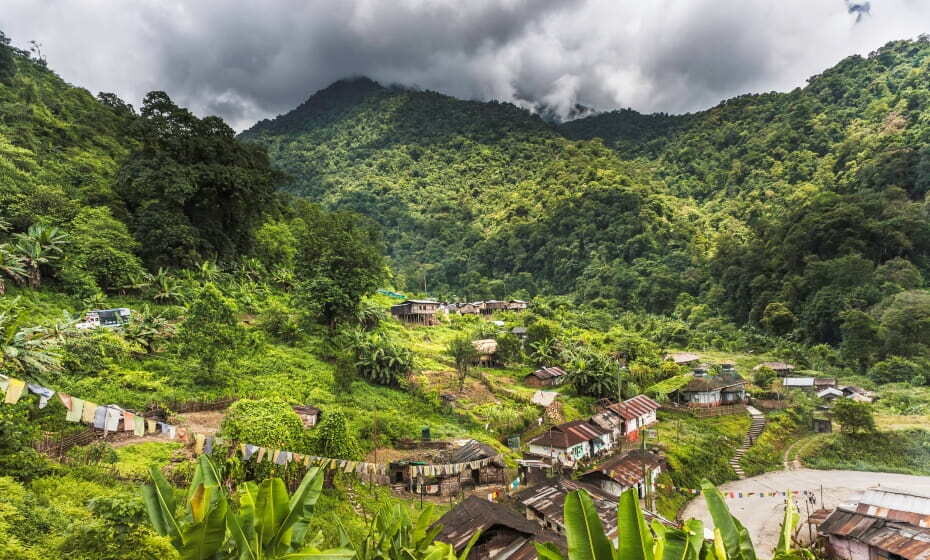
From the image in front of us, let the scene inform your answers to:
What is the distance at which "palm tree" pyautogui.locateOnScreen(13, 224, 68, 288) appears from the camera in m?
21.3

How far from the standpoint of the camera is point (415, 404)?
25.8m

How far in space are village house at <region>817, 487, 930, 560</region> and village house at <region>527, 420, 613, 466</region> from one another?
383 inches

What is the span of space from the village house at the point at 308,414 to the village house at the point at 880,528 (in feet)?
64.3

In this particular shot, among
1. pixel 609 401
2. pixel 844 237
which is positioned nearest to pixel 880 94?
pixel 844 237

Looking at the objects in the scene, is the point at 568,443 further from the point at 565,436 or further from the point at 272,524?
the point at 272,524

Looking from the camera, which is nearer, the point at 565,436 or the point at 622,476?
the point at 622,476

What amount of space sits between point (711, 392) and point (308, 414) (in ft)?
95.4

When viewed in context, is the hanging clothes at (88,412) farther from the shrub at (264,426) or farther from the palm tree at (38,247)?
the palm tree at (38,247)

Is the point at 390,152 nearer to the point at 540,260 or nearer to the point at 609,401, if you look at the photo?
the point at 540,260

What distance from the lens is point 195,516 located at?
395cm

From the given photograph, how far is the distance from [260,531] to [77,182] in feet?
115

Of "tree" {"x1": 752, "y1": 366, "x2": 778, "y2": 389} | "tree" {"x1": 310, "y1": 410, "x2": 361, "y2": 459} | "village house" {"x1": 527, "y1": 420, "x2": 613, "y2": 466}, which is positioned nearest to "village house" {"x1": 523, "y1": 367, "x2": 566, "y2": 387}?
"village house" {"x1": 527, "y1": 420, "x2": 613, "y2": 466}

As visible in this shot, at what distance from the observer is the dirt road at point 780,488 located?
20.4 metres

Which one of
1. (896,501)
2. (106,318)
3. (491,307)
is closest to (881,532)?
(896,501)
